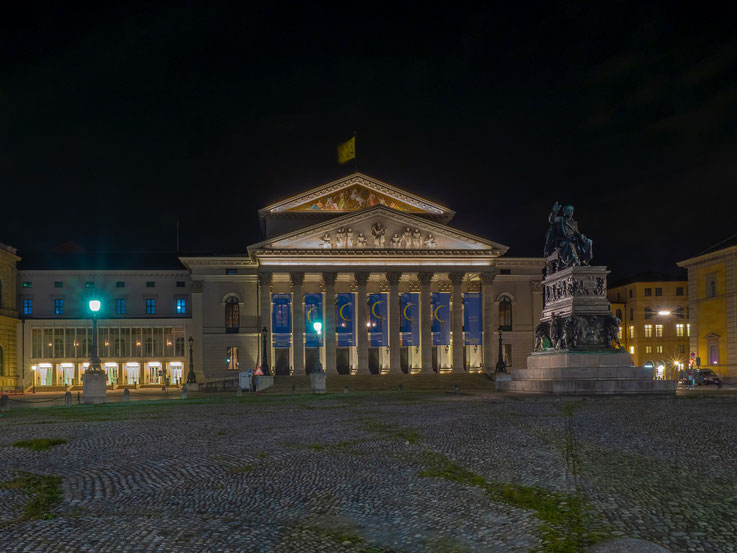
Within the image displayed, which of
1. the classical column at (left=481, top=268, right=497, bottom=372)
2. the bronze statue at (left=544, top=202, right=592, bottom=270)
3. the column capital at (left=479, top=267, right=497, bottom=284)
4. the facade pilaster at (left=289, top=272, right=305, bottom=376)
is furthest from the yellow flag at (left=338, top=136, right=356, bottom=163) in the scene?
the bronze statue at (left=544, top=202, right=592, bottom=270)

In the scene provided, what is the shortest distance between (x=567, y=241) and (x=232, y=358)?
4785 cm

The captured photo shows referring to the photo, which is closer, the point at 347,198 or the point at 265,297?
the point at 265,297

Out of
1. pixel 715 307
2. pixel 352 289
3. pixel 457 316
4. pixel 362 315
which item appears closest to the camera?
pixel 715 307

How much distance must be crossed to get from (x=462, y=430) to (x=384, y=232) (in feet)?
168

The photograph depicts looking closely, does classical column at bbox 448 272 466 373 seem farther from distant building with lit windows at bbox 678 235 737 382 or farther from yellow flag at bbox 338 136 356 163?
distant building with lit windows at bbox 678 235 737 382

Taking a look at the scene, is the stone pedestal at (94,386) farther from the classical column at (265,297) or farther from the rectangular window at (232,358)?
the rectangular window at (232,358)

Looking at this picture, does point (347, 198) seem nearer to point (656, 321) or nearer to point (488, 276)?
point (488, 276)

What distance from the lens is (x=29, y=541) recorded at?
7.90 m

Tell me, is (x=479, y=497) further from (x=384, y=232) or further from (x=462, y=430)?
(x=384, y=232)

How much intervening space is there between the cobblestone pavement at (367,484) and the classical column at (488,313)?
49007 millimetres

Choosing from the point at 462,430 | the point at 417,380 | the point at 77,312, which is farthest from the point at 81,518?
the point at 77,312

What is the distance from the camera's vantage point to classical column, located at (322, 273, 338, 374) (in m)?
68.1

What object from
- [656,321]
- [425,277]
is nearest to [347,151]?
[425,277]

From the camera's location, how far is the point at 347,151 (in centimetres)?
7294
